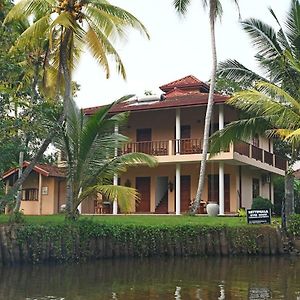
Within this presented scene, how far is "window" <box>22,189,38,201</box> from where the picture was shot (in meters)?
31.7

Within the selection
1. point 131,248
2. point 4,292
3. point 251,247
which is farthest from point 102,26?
point 4,292

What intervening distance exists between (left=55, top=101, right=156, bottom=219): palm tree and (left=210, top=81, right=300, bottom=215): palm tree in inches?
155

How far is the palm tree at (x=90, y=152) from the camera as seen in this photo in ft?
56.3

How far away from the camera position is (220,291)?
10961 millimetres

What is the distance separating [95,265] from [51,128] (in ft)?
15.5

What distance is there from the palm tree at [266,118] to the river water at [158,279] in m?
4.19

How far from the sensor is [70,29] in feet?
59.3

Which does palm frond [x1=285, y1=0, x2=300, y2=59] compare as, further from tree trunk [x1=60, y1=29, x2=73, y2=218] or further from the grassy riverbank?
tree trunk [x1=60, y1=29, x2=73, y2=218]

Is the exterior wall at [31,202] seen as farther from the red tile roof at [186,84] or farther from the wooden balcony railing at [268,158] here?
the wooden balcony railing at [268,158]

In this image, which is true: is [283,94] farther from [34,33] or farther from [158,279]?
[34,33]

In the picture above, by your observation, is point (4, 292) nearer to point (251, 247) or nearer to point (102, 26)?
point (251, 247)

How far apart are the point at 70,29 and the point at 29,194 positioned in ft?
52.7

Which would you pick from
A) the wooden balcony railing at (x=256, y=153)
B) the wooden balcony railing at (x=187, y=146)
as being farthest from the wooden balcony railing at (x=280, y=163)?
the wooden balcony railing at (x=187, y=146)

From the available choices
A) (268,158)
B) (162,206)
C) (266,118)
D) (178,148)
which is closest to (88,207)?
(162,206)
